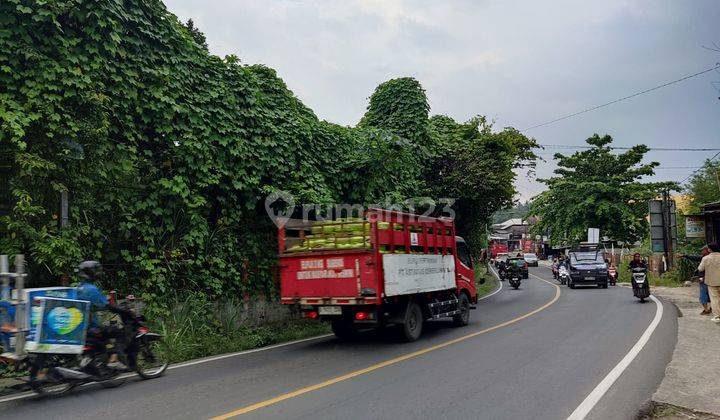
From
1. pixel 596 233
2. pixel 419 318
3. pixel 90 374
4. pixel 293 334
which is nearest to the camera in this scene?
pixel 90 374

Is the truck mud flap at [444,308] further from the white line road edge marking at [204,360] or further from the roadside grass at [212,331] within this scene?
the roadside grass at [212,331]

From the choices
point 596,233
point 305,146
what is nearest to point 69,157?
point 305,146

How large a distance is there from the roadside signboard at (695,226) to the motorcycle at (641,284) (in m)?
9.70

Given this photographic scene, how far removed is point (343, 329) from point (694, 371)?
21.1 feet

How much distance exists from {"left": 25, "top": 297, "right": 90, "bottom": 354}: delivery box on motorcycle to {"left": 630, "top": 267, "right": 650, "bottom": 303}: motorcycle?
1717 centimetres

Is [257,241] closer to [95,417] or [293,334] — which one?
[293,334]

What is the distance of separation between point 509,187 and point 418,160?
478cm

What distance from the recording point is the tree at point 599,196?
41812mm

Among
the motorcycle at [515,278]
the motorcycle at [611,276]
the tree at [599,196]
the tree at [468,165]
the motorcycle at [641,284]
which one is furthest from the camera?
the tree at [599,196]

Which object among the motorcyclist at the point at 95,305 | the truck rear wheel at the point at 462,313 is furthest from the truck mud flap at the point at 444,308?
the motorcyclist at the point at 95,305

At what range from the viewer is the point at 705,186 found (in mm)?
47969

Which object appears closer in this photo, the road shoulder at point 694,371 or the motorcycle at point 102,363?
the road shoulder at point 694,371

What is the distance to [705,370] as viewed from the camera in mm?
7410

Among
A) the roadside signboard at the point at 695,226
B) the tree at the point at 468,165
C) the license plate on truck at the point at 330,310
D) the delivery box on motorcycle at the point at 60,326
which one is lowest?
the license plate on truck at the point at 330,310
